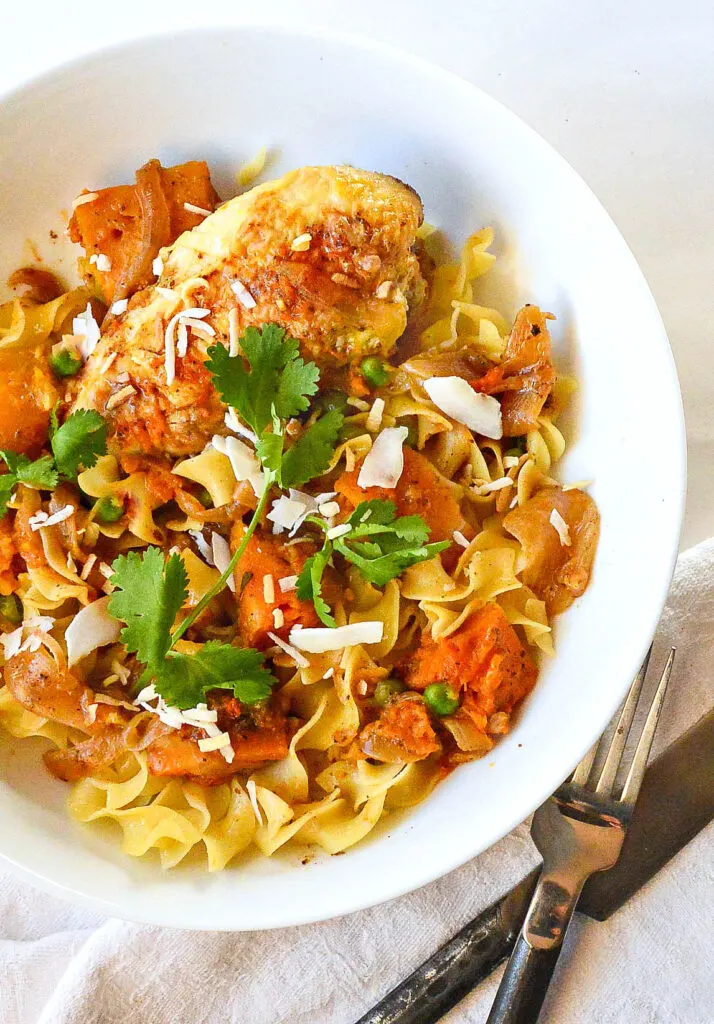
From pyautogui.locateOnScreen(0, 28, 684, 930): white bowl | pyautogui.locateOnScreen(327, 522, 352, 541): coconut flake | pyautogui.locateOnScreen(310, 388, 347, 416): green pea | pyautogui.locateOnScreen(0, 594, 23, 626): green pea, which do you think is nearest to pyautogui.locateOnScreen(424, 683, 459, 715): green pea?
pyautogui.locateOnScreen(0, 28, 684, 930): white bowl

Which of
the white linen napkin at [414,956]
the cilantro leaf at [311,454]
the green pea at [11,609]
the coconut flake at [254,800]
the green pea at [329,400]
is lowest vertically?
the white linen napkin at [414,956]

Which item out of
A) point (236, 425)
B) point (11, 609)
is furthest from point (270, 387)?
point (11, 609)

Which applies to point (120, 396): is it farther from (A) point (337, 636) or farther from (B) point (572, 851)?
(B) point (572, 851)

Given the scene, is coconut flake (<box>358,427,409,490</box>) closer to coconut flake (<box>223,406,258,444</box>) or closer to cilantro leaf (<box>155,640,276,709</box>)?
coconut flake (<box>223,406,258,444</box>)

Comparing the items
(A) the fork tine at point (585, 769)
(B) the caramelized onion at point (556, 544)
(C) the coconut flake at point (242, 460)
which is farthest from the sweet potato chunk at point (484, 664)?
(C) the coconut flake at point (242, 460)

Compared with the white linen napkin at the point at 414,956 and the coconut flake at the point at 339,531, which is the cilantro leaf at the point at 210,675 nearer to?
the coconut flake at the point at 339,531
